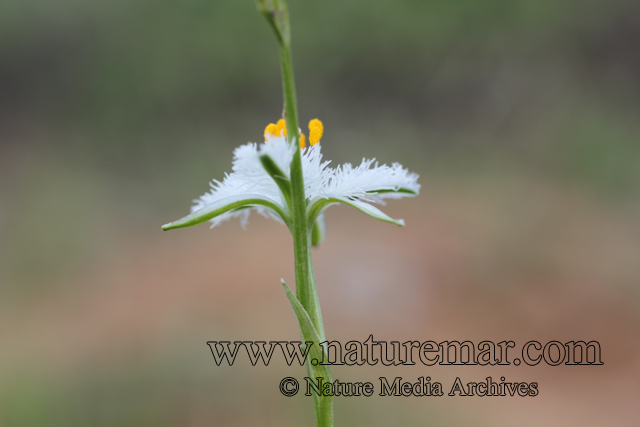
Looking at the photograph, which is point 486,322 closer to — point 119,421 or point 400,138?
point 119,421

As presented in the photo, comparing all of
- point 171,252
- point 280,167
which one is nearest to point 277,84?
point 171,252

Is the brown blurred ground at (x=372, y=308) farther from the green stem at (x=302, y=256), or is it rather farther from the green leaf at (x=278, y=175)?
the green leaf at (x=278, y=175)

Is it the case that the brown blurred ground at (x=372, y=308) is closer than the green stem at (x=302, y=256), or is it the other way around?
the green stem at (x=302, y=256)

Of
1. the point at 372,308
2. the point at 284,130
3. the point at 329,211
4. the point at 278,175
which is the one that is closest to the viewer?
the point at 278,175

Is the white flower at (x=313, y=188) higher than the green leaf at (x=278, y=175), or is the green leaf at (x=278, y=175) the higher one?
the white flower at (x=313, y=188)

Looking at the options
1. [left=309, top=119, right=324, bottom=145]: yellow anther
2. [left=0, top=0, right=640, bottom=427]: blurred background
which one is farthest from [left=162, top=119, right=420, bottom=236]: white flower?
[left=0, top=0, right=640, bottom=427]: blurred background

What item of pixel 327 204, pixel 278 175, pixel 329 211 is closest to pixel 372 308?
pixel 329 211

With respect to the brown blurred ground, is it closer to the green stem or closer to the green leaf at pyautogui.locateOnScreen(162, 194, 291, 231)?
the green stem

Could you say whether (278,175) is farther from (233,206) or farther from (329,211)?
(329,211)

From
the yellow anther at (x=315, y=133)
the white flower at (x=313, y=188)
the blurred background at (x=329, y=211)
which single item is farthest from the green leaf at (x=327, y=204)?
the blurred background at (x=329, y=211)
